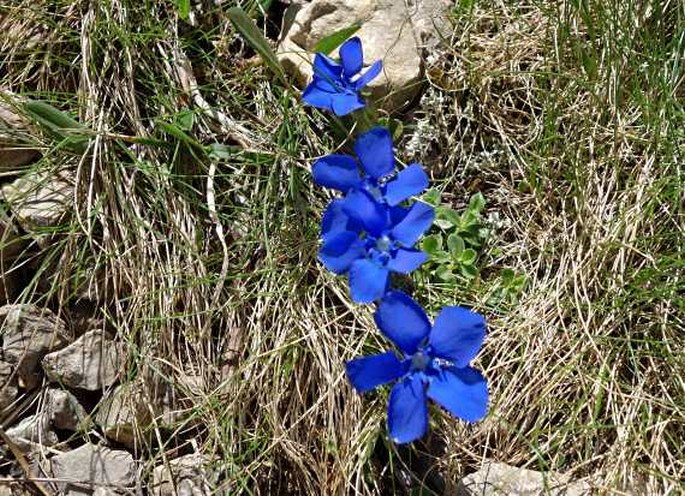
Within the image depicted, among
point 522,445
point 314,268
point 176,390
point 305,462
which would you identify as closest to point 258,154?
point 314,268

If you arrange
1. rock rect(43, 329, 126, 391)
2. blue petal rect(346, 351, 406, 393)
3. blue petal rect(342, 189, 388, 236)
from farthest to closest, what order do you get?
rock rect(43, 329, 126, 391) < blue petal rect(342, 189, 388, 236) < blue petal rect(346, 351, 406, 393)

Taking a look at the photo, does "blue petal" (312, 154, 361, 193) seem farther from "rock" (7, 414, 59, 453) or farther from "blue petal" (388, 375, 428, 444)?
"rock" (7, 414, 59, 453)

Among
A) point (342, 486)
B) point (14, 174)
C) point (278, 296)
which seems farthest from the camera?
point (14, 174)

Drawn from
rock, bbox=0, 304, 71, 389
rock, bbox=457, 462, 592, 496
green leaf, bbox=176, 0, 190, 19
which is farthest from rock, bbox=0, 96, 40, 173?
rock, bbox=457, 462, 592, 496

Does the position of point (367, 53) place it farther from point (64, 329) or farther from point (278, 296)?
point (64, 329)

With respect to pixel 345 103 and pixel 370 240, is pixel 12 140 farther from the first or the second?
pixel 370 240
